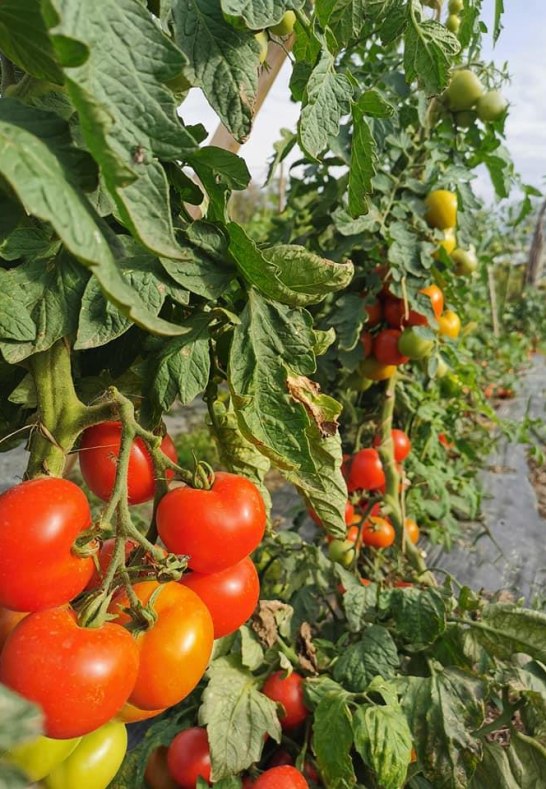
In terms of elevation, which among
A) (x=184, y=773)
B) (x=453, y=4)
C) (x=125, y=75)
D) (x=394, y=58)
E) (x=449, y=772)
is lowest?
(x=184, y=773)

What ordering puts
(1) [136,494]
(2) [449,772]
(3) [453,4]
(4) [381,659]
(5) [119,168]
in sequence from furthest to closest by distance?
1. (3) [453,4]
2. (4) [381,659]
3. (2) [449,772]
4. (1) [136,494]
5. (5) [119,168]

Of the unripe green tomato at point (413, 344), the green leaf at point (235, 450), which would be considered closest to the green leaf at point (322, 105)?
the green leaf at point (235, 450)

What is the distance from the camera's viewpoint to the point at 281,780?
82 centimetres

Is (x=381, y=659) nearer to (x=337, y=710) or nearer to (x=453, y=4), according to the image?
(x=337, y=710)

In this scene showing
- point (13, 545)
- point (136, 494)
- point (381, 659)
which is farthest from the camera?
point (381, 659)

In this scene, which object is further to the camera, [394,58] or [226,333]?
[394,58]

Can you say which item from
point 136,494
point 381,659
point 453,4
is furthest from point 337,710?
point 453,4

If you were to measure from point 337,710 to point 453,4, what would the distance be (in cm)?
140

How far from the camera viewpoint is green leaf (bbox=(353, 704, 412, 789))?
0.81m

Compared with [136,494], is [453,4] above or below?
above

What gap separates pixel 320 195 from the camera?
1.52 m

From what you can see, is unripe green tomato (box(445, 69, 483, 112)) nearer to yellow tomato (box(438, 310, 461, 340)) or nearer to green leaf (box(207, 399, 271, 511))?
yellow tomato (box(438, 310, 461, 340))

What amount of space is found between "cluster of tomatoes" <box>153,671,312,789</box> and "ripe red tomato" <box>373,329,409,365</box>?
72 centimetres

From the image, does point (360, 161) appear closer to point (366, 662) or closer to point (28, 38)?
point (28, 38)
